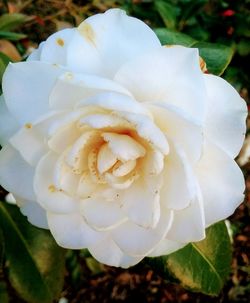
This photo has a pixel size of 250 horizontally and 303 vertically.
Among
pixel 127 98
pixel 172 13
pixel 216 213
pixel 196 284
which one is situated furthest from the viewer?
pixel 172 13

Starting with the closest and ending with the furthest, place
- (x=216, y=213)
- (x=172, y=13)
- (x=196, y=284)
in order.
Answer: (x=216, y=213) → (x=196, y=284) → (x=172, y=13)

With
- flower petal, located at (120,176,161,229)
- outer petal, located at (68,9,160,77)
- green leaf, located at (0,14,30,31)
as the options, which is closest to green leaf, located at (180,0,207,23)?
green leaf, located at (0,14,30,31)

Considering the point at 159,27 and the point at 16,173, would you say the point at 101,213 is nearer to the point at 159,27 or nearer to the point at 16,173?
the point at 16,173

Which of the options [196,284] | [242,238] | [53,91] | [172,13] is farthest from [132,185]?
[242,238]

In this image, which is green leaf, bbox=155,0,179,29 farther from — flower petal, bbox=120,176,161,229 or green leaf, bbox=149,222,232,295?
flower petal, bbox=120,176,161,229

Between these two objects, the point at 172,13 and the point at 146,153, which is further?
the point at 172,13

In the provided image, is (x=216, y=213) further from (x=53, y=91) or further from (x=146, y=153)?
(x=53, y=91)

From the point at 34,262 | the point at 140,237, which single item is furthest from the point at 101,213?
the point at 34,262

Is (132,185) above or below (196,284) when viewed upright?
above
